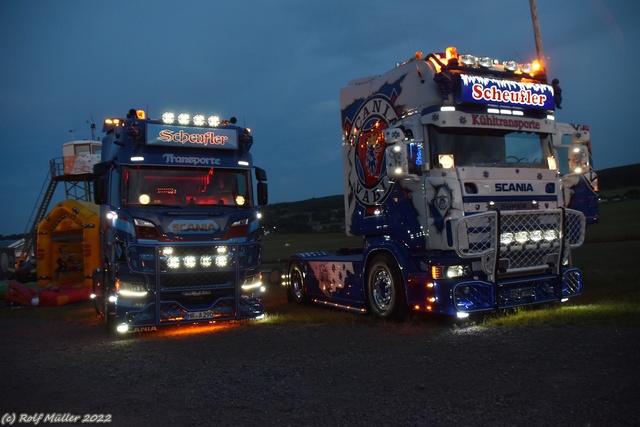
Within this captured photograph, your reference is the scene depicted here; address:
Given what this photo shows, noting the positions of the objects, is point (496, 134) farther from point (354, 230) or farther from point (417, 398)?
point (417, 398)

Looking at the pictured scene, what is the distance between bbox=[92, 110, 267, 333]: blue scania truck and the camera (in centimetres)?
1072

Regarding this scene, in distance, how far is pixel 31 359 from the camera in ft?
30.8

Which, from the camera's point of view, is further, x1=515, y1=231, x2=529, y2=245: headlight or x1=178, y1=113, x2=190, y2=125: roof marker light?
x1=178, y1=113, x2=190, y2=125: roof marker light

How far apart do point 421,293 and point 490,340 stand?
1.90m

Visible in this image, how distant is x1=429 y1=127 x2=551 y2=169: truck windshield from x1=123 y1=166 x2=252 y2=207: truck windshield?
3928mm

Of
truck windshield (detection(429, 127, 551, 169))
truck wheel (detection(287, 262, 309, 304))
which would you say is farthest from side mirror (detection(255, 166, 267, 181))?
truck windshield (detection(429, 127, 551, 169))

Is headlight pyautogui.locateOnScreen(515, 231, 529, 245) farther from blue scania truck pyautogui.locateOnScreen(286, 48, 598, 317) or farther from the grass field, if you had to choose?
the grass field

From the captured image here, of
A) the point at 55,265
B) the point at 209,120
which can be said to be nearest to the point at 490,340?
the point at 209,120

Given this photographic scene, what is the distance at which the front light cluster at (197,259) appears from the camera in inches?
425

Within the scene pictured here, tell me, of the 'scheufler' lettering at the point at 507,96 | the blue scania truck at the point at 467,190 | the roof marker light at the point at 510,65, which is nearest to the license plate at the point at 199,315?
the blue scania truck at the point at 467,190

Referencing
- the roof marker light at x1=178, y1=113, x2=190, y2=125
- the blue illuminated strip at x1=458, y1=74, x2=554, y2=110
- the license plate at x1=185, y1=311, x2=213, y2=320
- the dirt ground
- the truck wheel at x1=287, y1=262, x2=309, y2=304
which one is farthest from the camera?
the truck wheel at x1=287, y1=262, x2=309, y2=304

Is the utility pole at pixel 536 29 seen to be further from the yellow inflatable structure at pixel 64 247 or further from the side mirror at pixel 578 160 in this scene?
the yellow inflatable structure at pixel 64 247

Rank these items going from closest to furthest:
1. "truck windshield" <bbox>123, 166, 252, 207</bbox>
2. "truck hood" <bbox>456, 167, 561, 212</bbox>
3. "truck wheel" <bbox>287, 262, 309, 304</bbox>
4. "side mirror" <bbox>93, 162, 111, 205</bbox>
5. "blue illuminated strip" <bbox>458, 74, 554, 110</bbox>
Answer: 1. "truck hood" <bbox>456, 167, 561, 212</bbox>
2. "blue illuminated strip" <bbox>458, 74, 554, 110</bbox>
3. "truck windshield" <bbox>123, 166, 252, 207</bbox>
4. "side mirror" <bbox>93, 162, 111, 205</bbox>
5. "truck wheel" <bbox>287, 262, 309, 304</bbox>

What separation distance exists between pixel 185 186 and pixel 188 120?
1.41 metres
